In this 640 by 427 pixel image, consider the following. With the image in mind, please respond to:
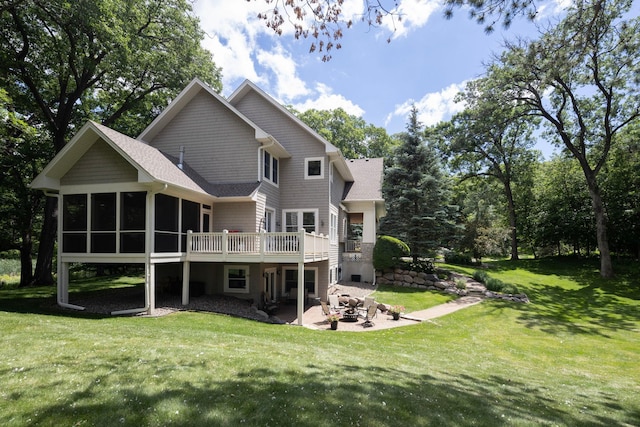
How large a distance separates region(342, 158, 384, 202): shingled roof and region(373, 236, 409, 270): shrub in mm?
2776

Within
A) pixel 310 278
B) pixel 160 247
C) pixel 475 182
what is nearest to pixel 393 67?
pixel 160 247

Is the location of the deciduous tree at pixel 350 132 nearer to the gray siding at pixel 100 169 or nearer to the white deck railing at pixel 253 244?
the white deck railing at pixel 253 244

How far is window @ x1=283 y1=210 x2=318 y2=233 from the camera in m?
16.6

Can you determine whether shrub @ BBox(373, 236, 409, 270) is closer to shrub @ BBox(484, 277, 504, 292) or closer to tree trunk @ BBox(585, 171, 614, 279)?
shrub @ BBox(484, 277, 504, 292)

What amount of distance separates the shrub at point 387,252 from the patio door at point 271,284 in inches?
262

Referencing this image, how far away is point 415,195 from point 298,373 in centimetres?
1677

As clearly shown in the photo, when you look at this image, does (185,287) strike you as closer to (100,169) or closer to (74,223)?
(74,223)

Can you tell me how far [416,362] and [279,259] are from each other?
5.96 metres

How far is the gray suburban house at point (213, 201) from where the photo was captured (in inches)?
448

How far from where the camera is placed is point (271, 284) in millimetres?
15727

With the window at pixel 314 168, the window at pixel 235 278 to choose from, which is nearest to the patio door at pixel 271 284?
the window at pixel 235 278

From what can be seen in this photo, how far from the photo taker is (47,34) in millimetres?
16781

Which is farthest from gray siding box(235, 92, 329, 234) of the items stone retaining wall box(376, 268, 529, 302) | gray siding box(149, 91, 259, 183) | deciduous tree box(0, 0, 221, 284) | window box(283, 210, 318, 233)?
deciduous tree box(0, 0, 221, 284)

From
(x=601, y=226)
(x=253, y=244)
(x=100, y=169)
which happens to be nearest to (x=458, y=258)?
(x=601, y=226)
